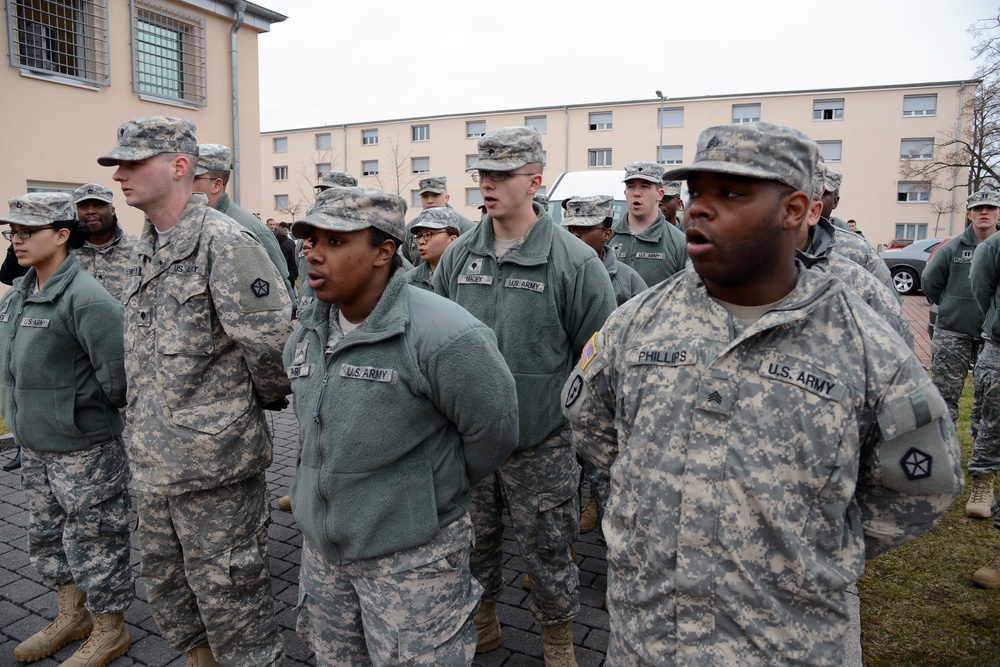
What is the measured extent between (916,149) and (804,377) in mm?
47642

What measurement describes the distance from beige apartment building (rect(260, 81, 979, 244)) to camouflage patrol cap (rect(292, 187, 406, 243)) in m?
38.6

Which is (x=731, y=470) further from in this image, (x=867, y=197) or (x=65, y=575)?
(x=867, y=197)

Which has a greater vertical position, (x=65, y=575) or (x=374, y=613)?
(x=374, y=613)

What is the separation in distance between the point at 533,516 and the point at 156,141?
238cm

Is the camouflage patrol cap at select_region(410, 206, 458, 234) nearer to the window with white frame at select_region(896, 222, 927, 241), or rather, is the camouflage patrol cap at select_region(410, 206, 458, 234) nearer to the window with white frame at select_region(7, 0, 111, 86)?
the window with white frame at select_region(7, 0, 111, 86)

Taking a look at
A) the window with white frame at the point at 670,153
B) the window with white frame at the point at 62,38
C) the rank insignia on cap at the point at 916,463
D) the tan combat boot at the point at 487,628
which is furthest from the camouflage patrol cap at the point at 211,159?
the window with white frame at the point at 670,153

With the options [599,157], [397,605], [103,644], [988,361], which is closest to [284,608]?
[103,644]

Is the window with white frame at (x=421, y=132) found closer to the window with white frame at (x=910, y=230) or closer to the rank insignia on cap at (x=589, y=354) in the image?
the window with white frame at (x=910, y=230)

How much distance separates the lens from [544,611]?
342cm

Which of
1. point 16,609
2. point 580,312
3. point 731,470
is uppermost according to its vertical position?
point 580,312

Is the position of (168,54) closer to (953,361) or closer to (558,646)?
(953,361)

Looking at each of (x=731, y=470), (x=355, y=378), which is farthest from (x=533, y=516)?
(x=731, y=470)

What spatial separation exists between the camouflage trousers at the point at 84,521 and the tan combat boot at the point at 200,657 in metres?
0.59

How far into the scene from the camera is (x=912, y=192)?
4209 cm
